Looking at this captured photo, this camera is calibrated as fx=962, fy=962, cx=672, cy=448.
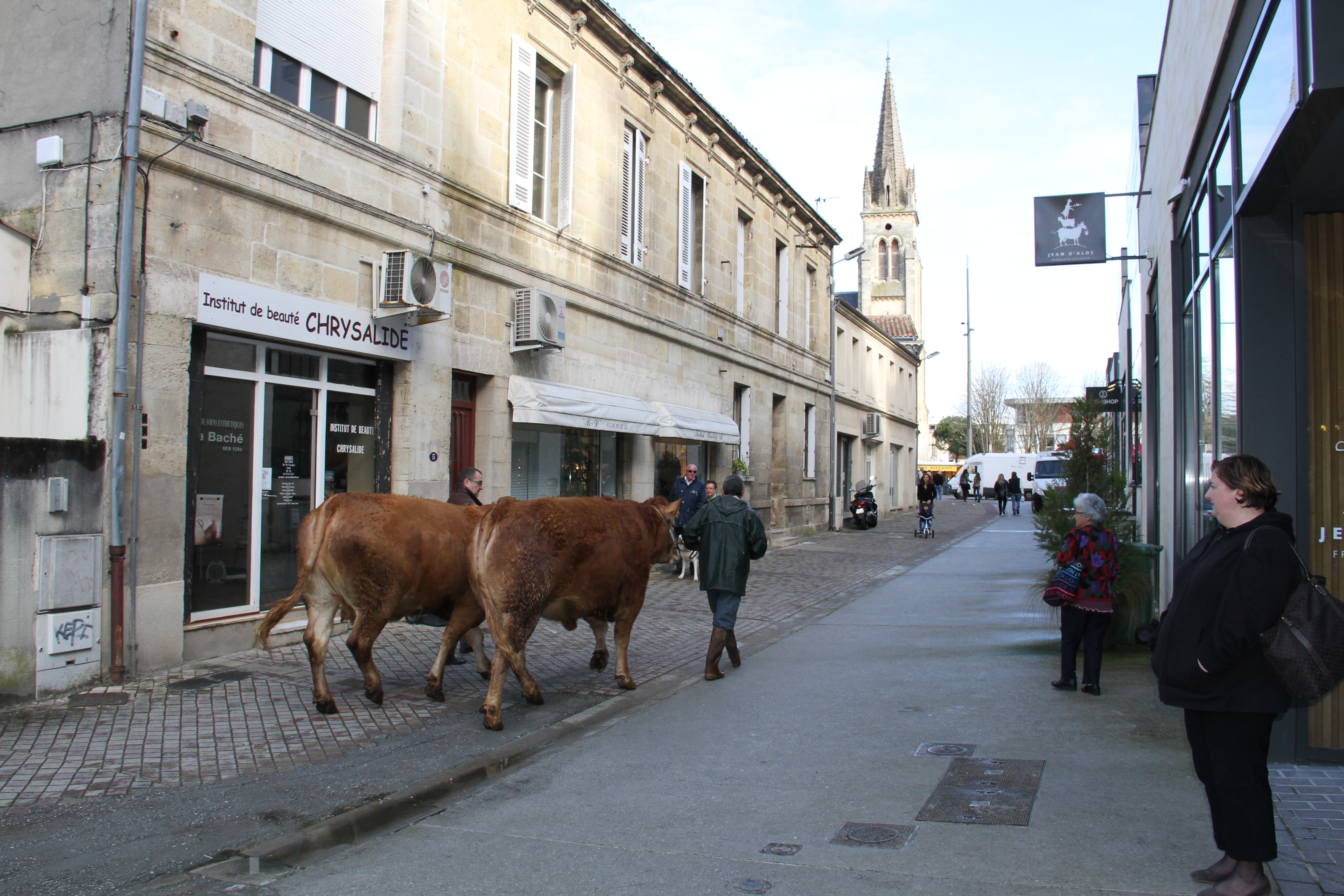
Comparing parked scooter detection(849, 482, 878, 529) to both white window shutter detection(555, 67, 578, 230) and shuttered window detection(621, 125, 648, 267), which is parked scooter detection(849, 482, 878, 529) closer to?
shuttered window detection(621, 125, 648, 267)

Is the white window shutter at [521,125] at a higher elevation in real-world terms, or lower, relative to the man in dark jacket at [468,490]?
higher

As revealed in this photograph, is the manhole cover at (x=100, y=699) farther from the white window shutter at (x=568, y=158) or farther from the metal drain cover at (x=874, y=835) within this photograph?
the white window shutter at (x=568, y=158)

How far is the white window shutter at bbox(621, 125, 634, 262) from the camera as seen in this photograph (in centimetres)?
1595

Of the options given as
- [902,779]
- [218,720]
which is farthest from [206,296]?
[902,779]

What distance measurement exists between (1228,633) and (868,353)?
112 ft

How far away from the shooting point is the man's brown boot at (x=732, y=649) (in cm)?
813

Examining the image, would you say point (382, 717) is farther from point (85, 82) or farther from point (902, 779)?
point (85, 82)

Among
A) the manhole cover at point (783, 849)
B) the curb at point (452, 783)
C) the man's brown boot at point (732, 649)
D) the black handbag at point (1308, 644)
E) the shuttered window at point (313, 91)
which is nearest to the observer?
the black handbag at point (1308, 644)

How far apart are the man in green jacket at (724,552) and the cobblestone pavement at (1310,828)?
395 cm

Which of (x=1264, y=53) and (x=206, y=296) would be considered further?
(x=206, y=296)

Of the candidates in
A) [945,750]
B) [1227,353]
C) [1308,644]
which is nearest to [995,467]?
[1227,353]

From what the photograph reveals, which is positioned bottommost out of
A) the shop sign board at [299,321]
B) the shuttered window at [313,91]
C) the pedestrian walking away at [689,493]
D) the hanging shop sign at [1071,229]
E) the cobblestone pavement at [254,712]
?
the cobblestone pavement at [254,712]

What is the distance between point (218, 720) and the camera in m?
6.38

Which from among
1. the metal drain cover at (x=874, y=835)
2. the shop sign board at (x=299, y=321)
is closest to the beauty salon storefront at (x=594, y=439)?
the shop sign board at (x=299, y=321)
